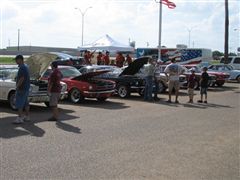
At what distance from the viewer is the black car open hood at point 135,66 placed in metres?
19.5

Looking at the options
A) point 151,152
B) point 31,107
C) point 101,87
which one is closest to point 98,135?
point 151,152

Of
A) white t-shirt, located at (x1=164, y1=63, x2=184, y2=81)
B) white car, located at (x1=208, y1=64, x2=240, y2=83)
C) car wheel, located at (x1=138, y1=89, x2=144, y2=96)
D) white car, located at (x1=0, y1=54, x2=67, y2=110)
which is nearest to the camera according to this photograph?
white car, located at (x1=0, y1=54, x2=67, y2=110)

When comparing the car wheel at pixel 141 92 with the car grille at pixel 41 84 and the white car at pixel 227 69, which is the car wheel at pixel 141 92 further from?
the white car at pixel 227 69

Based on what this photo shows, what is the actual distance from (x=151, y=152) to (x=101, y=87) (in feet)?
28.3

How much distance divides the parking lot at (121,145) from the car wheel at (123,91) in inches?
175

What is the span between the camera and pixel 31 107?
14.8 metres

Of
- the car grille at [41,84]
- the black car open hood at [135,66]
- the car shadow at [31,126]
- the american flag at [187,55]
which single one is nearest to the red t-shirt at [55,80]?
the car shadow at [31,126]

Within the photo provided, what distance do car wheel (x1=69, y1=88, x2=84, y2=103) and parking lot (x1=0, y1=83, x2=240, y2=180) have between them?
176cm

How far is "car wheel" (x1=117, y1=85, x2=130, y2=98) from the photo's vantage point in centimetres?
1898

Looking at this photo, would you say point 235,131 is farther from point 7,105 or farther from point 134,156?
point 7,105

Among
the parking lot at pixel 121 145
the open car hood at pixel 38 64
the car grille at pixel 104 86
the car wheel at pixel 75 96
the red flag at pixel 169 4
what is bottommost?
the parking lot at pixel 121 145

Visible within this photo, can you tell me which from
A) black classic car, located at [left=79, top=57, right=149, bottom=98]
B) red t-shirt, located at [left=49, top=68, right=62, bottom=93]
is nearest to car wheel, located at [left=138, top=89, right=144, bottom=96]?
black classic car, located at [left=79, top=57, right=149, bottom=98]

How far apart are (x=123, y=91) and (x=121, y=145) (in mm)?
10488

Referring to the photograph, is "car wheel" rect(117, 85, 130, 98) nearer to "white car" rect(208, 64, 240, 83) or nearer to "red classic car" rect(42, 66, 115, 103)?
"red classic car" rect(42, 66, 115, 103)
